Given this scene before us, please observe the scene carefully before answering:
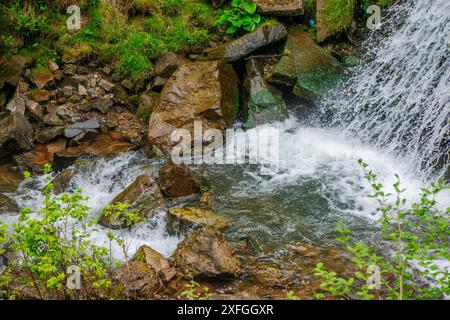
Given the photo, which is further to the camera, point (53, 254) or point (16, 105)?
point (16, 105)

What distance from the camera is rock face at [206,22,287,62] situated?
929 centimetres

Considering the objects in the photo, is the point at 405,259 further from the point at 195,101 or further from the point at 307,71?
the point at 307,71

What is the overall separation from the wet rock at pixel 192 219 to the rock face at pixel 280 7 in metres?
4.92

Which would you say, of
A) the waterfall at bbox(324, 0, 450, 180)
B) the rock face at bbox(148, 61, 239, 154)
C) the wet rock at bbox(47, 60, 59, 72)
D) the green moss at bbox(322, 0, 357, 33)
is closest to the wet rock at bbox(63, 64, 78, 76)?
the wet rock at bbox(47, 60, 59, 72)

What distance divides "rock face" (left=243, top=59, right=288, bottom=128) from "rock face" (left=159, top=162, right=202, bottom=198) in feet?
7.56

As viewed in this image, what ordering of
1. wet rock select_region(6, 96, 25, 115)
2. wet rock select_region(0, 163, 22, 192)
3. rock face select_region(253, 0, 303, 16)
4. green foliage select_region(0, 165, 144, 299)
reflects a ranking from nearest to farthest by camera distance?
green foliage select_region(0, 165, 144, 299) < wet rock select_region(0, 163, 22, 192) < wet rock select_region(6, 96, 25, 115) < rock face select_region(253, 0, 303, 16)

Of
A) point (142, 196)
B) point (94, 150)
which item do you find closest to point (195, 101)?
point (94, 150)

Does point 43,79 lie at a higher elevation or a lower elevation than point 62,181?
higher

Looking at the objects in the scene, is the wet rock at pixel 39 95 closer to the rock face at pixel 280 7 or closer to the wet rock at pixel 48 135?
the wet rock at pixel 48 135

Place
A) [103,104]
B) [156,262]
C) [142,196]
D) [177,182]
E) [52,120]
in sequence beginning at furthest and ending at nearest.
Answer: [103,104] < [52,120] < [177,182] < [142,196] < [156,262]

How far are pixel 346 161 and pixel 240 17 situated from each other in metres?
3.78

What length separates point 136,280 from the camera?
5.06 m

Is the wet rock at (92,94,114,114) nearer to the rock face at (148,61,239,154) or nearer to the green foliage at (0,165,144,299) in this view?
the rock face at (148,61,239,154)
